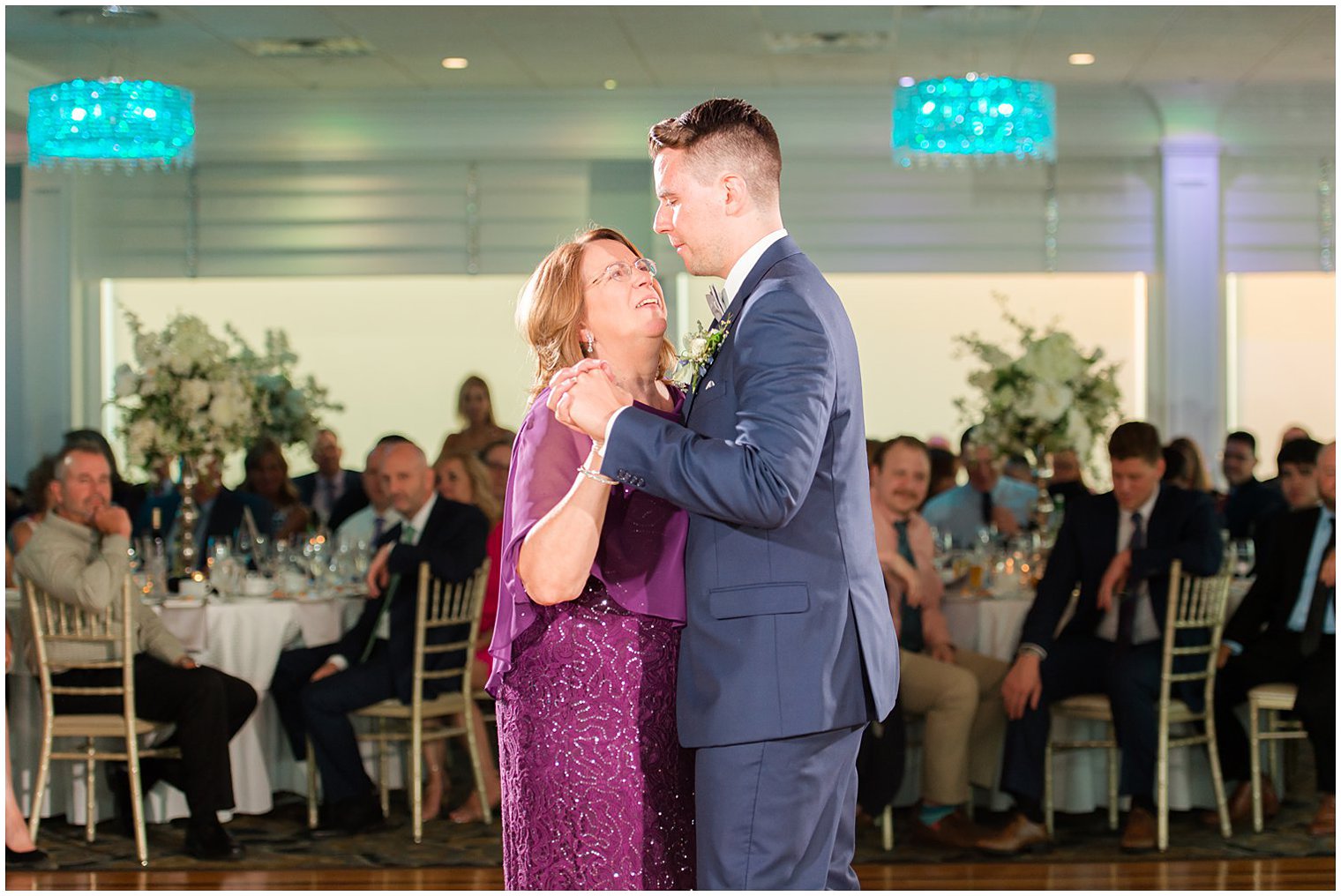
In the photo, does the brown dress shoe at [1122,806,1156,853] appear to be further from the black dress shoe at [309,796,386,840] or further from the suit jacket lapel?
the suit jacket lapel

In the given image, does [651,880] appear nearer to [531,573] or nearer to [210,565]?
[531,573]

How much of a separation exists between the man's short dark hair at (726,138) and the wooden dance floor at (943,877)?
3051 millimetres

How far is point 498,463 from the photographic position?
7.23 metres

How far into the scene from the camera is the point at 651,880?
2502mm

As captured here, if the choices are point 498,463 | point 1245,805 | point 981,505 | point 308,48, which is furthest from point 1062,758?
point 308,48

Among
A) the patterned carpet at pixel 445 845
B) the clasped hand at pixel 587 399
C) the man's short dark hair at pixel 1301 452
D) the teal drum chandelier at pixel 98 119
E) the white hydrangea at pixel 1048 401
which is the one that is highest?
the teal drum chandelier at pixel 98 119

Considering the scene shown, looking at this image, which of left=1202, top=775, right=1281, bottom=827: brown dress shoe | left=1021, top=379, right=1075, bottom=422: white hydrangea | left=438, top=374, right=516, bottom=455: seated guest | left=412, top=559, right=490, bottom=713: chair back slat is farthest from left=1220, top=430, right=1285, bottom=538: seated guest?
left=438, top=374, right=516, bottom=455: seated guest

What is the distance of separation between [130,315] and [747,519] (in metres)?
5.53

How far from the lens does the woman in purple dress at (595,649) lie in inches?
94.7

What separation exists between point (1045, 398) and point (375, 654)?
3099 millimetres

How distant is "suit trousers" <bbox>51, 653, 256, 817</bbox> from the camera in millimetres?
5199

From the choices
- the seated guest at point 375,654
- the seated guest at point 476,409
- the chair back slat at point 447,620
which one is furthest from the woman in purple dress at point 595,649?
the seated guest at point 476,409

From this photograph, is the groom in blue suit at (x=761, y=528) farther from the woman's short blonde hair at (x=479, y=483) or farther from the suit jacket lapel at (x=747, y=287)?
the woman's short blonde hair at (x=479, y=483)

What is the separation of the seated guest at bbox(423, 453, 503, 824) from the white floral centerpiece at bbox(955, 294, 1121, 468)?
2259 mm
